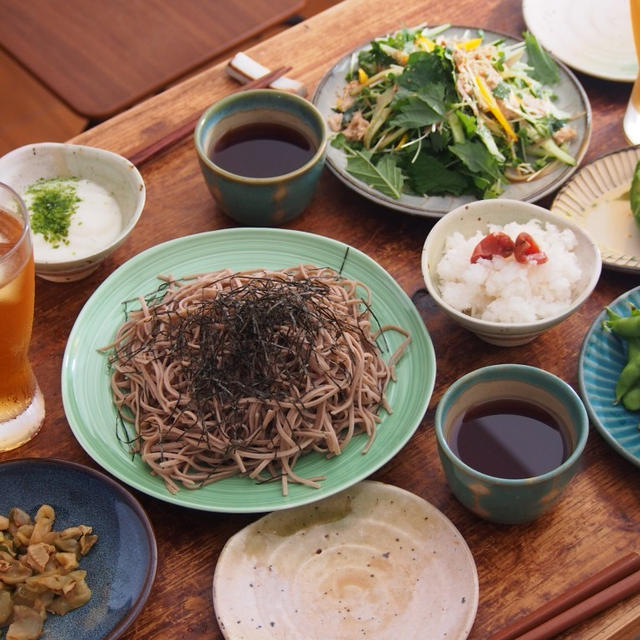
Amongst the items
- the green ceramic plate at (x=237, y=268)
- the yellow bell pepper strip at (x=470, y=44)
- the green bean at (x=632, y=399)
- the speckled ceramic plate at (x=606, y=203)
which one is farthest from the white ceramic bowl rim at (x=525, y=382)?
the yellow bell pepper strip at (x=470, y=44)

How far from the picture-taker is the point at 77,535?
1937 mm

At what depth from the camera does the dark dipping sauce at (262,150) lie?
8.94 feet

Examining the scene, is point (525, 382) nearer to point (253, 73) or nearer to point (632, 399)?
point (632, 399)

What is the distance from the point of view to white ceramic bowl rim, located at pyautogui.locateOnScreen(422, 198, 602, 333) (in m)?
2.24

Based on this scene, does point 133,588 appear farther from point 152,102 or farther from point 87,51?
point 87,51

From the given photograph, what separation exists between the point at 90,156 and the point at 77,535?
1263mm

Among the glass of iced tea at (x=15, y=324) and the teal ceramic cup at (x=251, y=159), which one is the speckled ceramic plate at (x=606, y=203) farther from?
the glass of iced tea at (x=15, y=324)

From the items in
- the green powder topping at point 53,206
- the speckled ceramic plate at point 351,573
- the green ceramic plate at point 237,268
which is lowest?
the speckled ceramic plate at point 351,573

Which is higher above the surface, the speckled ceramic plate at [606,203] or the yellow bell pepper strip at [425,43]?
the yellow bell pepper strip at [425,43]

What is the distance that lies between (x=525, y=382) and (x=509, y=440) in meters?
0.15

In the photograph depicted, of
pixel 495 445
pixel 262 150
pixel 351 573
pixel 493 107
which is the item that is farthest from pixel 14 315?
pixel 493 107

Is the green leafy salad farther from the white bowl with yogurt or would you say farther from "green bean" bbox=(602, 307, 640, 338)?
the white bowl with yogurt

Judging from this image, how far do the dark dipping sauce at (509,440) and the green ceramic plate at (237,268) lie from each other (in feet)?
0.42

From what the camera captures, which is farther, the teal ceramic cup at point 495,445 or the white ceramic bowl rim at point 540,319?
the white ceramic bowl rim at point 540,319
